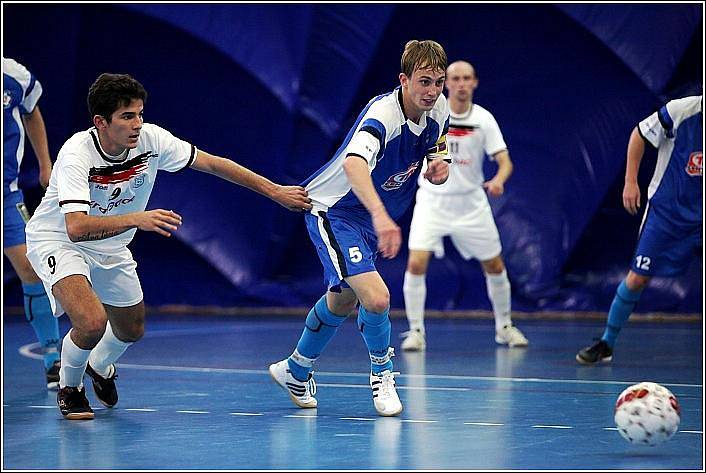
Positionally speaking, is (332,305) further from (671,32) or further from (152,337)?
(671,32)

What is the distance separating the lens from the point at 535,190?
42.7 ft

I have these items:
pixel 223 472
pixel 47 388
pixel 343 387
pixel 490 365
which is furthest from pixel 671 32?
pixel 223 472

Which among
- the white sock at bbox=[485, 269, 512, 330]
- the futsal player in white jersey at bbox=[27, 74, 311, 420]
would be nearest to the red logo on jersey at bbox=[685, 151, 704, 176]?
the white sock at bbox=[485, 269, 512, 330]

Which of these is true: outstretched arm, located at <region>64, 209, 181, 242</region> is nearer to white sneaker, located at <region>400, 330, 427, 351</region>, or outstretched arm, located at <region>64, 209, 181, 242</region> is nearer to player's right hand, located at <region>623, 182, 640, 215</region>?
player's right hand, located at <region>623, 182, 640, 215</region>

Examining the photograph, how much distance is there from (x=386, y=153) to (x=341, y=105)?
23.0ft

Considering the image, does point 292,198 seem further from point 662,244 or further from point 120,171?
point 662,244

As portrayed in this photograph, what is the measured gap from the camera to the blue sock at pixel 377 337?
19.7ft

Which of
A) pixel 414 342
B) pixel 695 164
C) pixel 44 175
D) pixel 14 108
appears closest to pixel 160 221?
pixel 44 175

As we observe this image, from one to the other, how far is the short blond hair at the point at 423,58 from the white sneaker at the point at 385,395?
1509 millimetres

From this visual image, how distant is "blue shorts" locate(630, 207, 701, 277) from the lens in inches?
318

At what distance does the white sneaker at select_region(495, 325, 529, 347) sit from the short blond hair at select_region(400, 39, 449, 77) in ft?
13.9

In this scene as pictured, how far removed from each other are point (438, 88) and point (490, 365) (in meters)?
3.01

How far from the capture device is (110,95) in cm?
573

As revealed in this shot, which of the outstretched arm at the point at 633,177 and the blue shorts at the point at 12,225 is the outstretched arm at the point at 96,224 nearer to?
the blue shorts at the point at 12,225
